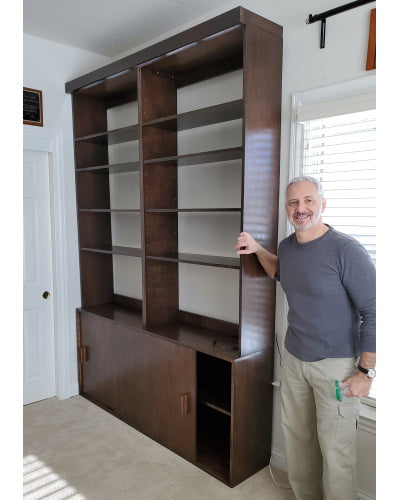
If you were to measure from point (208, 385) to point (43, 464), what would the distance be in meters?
1.14

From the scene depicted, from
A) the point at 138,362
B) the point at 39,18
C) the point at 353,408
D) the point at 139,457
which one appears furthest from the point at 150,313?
the point at 39,18

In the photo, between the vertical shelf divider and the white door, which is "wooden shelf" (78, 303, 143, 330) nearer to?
the vertical shelf divider

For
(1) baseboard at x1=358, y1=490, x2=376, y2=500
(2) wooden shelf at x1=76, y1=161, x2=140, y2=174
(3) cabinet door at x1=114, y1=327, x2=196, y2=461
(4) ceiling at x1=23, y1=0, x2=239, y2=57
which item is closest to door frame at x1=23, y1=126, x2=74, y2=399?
(2) wooden shelf at x1=76, y1=161, x2=140, y2=174

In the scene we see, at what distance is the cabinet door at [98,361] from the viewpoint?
322 centimetres

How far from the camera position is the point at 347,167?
214 centimetres

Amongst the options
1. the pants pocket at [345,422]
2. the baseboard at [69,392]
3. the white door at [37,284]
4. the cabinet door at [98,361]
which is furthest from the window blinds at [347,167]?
the baseboard at [69,392]

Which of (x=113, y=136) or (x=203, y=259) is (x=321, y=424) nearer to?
(x=203, y=259)

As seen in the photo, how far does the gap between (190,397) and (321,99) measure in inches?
74.8

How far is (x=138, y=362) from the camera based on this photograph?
2.92 meters

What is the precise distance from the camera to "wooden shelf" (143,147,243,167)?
2307 mm

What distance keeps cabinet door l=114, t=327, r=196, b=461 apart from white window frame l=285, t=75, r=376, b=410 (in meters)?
1.02

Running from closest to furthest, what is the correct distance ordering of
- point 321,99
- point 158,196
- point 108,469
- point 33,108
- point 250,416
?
point 321,99
point 250,416
point 108,469
point 158,196
point 33,108

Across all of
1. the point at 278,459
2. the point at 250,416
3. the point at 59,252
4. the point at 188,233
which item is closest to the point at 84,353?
the point at 59,252
